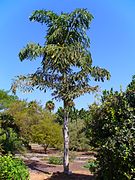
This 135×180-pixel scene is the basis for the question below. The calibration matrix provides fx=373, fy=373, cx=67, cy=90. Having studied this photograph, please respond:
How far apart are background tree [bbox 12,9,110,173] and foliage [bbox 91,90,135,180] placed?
524 cm

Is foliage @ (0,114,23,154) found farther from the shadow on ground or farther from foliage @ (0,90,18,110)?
the shadow on ground

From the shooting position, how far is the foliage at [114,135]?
11.0 metres

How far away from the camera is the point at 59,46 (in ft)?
62.4

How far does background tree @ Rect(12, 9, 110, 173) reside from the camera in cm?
1889

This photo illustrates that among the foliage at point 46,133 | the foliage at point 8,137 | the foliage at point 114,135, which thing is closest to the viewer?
the foliage at point 114,135

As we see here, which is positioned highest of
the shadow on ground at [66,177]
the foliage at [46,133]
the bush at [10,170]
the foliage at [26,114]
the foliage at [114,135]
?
the foliage at [26,114]

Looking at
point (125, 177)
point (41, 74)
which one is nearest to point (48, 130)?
point (41, 74)

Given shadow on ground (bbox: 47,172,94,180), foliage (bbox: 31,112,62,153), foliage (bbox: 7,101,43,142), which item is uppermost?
foliage (bbox: 7,101,43,142)

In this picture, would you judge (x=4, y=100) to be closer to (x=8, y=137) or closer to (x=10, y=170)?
(x=8, y=137)

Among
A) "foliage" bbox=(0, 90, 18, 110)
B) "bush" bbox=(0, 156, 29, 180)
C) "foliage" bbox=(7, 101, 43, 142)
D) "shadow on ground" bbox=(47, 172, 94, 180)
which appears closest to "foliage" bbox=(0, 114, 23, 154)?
"foliage" bbox=(0, 90, 18, 110)

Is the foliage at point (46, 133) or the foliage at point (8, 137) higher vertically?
the foliage at point (46, 133)

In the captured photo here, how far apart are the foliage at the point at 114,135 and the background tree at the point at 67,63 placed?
524cm

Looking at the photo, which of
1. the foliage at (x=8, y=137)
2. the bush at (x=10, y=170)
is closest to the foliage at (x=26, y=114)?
the foliage at (x=8, y=137)

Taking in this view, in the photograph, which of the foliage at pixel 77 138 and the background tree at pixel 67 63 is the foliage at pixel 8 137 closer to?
the background tree at pixel 67 63
